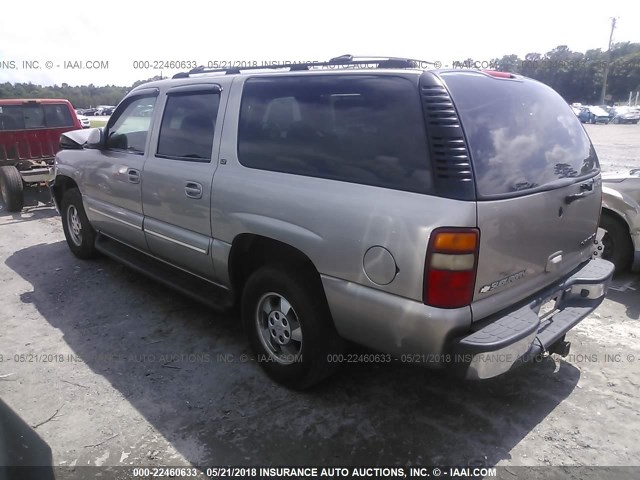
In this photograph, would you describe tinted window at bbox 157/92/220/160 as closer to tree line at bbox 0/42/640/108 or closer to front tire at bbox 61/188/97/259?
front tire at bbox 61/188/97/259

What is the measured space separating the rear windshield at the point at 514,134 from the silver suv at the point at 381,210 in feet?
0.04

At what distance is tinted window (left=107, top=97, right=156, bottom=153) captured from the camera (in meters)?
4.19

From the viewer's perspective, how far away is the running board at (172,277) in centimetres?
351

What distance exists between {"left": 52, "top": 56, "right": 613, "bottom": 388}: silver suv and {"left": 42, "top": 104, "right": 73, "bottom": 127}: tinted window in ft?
22.4

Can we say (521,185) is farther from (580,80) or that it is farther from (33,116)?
(580,80)

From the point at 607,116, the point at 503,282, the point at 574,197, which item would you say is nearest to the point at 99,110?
the point at 607,116

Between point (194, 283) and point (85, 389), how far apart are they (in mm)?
1053

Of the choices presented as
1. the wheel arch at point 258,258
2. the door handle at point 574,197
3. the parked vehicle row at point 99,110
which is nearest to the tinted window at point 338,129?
the wheel arch at point 258,258

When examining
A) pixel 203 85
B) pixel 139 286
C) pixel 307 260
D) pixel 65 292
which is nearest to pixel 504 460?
pixel 307 260

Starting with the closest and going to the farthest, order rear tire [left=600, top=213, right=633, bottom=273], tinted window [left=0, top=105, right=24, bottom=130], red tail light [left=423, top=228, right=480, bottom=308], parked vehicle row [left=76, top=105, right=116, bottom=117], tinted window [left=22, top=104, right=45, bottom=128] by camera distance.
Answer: red tail light [left=423, top=228, right=480, bottom=308], rear tire [left=600, top=213, right=633, bottom=273], tinted window [left=0, top=105, right=24, bottom=130], tinted window [left=22, top=104, right=45, bottom=128], parked vehicle row [left=76, top=105, right=116, bottom=117]

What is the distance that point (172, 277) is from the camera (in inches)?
155

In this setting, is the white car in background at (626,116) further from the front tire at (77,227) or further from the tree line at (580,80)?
the front tire at (77,227)

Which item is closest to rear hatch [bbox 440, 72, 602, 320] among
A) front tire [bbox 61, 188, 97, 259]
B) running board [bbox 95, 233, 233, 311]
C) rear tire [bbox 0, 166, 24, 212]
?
running board [bbox 95, 233, 233, 311]

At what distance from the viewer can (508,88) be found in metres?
2.72
